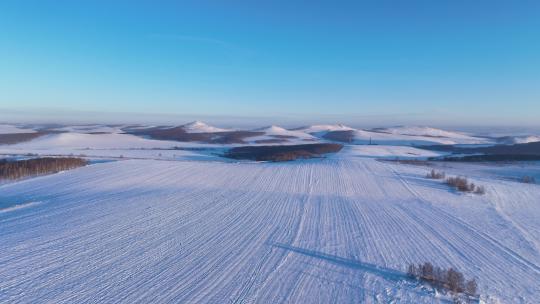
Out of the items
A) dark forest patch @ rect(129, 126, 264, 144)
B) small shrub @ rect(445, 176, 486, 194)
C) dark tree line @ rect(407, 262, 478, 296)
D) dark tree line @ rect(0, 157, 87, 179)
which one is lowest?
dark forest patch @ rect(129, 126, 264, 144)

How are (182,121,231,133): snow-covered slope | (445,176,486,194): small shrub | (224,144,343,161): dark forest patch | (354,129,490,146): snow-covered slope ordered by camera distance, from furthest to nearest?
(182,121,231,133): snow-covered slope, (354,129,490,146): snow-covered slope, (224,144,343,161): dark forest patch, (445,176,486,194): small shrub

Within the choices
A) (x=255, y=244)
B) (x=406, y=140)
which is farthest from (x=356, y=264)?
(x=406, y=140)

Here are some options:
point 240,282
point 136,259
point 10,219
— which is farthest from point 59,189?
point 240,282

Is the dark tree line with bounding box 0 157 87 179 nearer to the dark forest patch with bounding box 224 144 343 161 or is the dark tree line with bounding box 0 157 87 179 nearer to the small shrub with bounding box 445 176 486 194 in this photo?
the dark forest patch with bounding box 224 144 343 161

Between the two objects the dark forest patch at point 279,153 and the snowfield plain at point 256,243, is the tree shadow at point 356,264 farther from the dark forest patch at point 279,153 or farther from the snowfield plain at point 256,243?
the dark forest patch at point 279,153

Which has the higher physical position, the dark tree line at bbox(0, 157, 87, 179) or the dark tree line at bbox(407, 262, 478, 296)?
the dark tree line at bbox(407, 262, 478, 296)

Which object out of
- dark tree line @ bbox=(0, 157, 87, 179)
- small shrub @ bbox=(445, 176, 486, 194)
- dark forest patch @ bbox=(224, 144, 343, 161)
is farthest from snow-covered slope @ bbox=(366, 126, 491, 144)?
dark tree line @ bbox=(0, 157, 87, 179)
